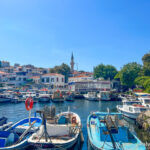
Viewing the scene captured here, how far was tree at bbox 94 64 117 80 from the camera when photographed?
73312mm

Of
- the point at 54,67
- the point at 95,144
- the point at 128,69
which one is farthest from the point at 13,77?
the point at 95,144

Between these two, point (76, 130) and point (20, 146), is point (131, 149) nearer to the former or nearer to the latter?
point (76, 130)

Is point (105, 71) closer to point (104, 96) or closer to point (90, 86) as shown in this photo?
point (90, 86)

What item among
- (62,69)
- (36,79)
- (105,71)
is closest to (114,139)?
(105,71)

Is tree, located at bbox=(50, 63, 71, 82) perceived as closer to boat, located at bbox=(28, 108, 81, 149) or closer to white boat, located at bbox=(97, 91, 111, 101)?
white boat, located at bbox=(97, 91, 111, 101)

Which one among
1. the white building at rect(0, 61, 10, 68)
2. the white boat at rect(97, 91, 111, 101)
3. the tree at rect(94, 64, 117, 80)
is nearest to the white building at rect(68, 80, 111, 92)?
the white boat at rect(97, 91, 111, 101)

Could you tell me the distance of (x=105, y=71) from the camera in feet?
242

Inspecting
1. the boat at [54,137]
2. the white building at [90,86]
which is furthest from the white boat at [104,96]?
the boat at [54,137]

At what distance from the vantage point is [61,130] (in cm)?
1237

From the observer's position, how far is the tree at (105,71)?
73.3 metres

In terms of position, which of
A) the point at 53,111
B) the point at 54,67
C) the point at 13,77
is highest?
the point at 54,67

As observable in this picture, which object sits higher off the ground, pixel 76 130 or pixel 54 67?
Result: pixel 54 67

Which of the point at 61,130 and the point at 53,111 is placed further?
Result: the point at 53,111

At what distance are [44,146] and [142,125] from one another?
13187 mm
